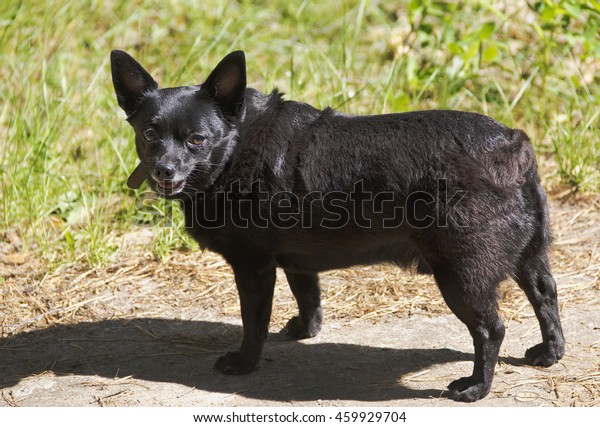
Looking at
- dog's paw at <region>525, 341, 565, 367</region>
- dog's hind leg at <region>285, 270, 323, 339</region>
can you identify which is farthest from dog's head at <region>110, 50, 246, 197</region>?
dog's paw at <region>525, 341, 565, 367</region>

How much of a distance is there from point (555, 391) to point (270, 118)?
181cm

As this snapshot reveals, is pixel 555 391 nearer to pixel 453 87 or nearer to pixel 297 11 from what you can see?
pixel 453 87

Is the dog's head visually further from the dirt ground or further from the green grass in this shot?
the green grass

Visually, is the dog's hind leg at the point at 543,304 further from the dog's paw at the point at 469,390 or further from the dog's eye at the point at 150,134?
the dog's eye at the point at 150,134

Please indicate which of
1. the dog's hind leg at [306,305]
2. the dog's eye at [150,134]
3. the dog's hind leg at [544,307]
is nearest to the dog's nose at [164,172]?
the dog's eye at [150,134]

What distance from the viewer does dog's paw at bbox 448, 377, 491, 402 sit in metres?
3.66

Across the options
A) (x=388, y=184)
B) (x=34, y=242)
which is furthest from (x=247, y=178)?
(x=34, y=242)

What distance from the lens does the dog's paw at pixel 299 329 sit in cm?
442

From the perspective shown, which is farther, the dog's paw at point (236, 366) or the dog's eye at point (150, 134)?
the dog's paw at point (236, 366)

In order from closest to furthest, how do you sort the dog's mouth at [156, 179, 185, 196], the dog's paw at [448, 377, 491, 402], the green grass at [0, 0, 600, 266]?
the dog's paw at [448, 377, 491, 402] < the dog's mouth at [156, 179, 185, 196] < the green grass at [0, 0, 600, 266]
